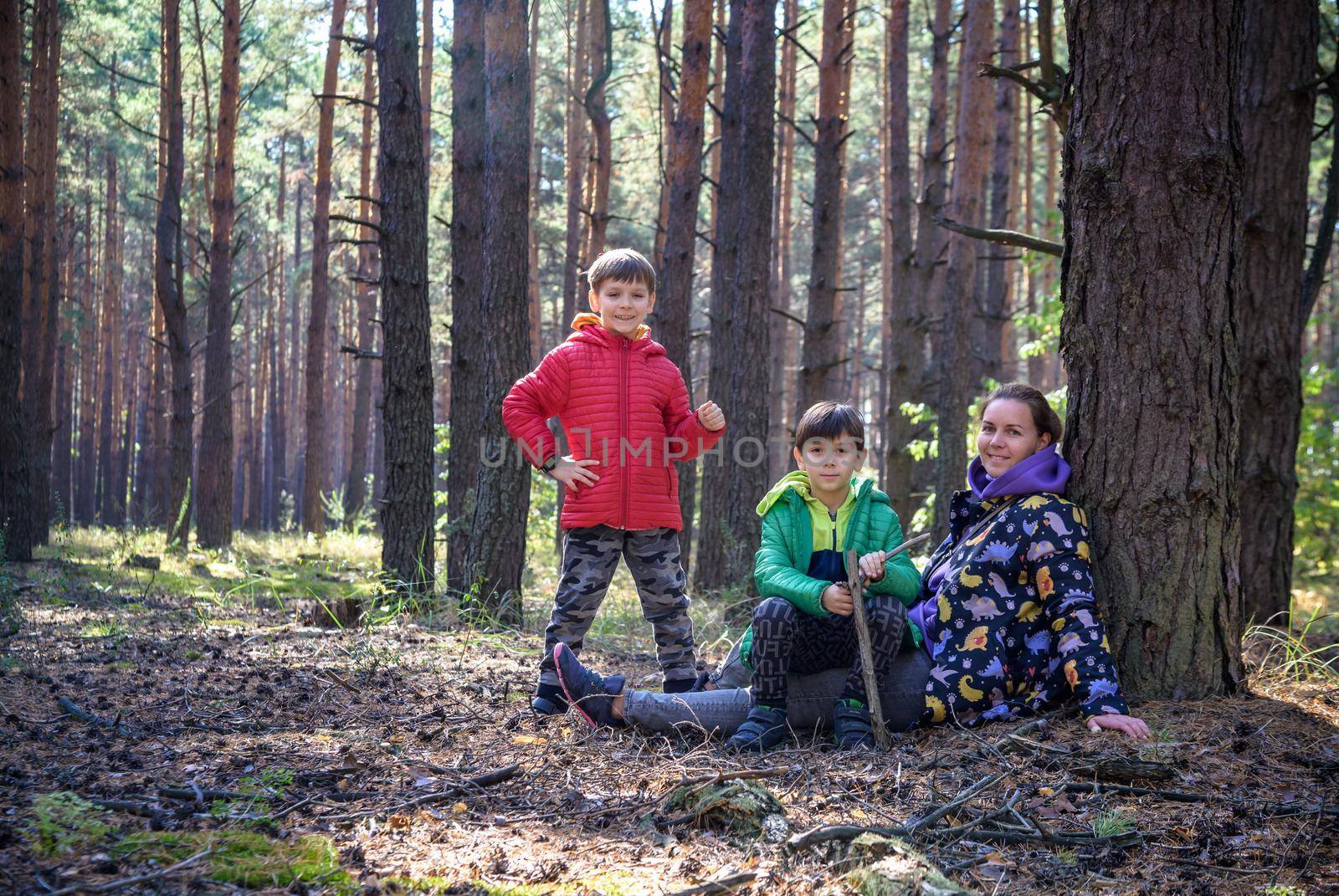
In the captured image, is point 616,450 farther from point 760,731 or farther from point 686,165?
point 686,165

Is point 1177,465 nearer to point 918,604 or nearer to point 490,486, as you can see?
point 918,604

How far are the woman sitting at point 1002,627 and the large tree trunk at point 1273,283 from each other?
1905 millimetres

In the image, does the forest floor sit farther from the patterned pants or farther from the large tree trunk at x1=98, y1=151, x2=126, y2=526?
the large tree trunk at x1=98, y1=151, x2=126, y2=526

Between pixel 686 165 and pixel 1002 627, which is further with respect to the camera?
pixel 686 165

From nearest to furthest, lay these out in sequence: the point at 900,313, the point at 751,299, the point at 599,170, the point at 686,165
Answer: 1. the point at 751,299
2. the point at 686,165
3. the point at 900,313
4. the point at 599,170

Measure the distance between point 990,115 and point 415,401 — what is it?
26.5 ft

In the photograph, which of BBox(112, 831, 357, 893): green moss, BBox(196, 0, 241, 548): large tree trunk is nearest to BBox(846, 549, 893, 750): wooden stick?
BBox(112, 831, 357, 893): green moss

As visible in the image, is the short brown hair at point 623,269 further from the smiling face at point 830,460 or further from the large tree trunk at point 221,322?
the large tree trunk at point 221,322

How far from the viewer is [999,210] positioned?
13.8 meters

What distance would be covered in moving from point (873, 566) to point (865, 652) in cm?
30

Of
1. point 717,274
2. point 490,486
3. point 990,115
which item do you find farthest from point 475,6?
point 990,115

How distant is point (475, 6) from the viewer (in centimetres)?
887

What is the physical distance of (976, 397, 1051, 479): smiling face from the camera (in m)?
3.85

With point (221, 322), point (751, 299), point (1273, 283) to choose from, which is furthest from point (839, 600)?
point (221, 322)
